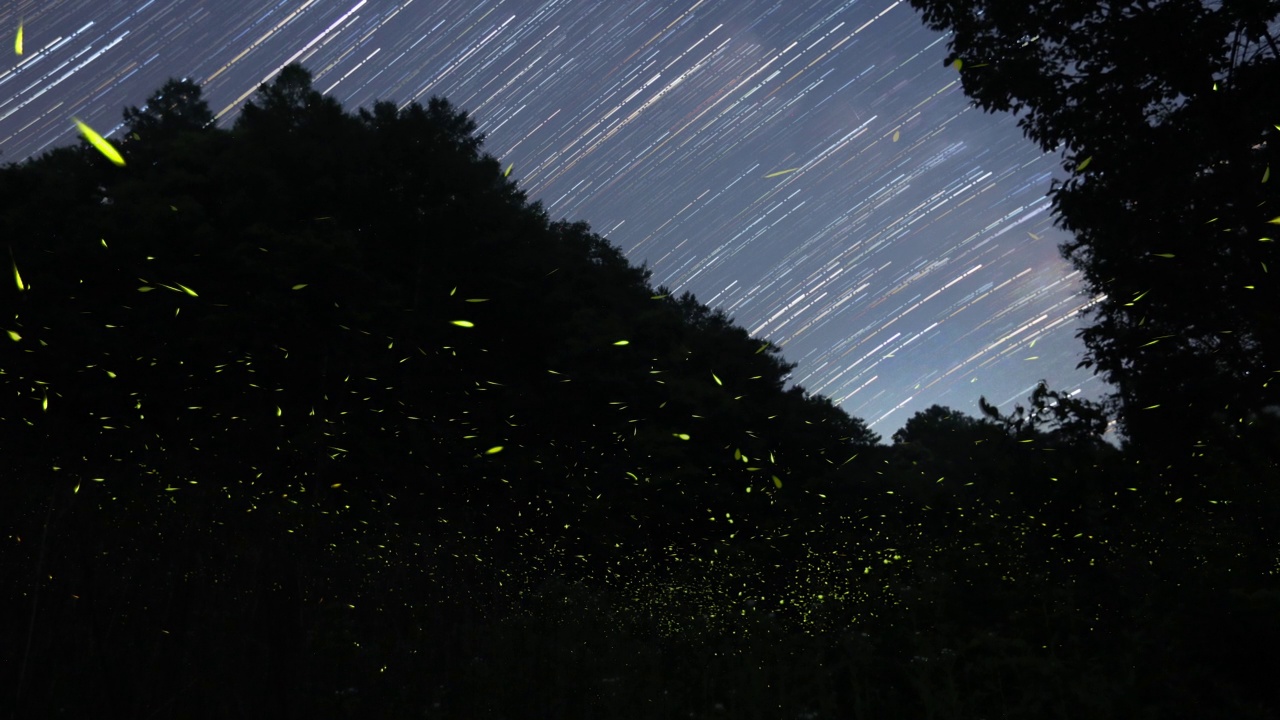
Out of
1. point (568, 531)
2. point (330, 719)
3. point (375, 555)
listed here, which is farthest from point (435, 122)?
point (330, 719)

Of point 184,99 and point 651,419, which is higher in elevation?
point 184,99

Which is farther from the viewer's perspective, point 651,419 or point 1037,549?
point 651,419

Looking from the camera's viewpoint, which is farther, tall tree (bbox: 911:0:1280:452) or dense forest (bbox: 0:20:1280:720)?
tall tree (bbox: 911:0:1280:452)

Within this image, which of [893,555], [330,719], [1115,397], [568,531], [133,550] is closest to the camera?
[330,719]

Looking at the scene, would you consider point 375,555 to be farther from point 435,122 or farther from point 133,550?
point 435,122
